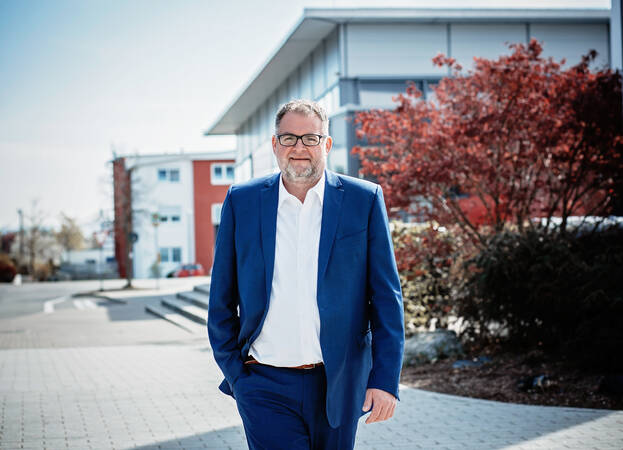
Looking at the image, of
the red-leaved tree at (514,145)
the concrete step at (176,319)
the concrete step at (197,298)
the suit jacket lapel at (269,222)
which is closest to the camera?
the suit jacket lapel at (269,222)

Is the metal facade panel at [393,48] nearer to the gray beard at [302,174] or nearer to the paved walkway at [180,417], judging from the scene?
the paved walkway at [180,417]

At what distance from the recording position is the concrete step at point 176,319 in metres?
17.0

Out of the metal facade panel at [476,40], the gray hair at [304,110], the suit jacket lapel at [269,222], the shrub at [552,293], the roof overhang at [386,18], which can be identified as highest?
the roof overhang at [386,18]

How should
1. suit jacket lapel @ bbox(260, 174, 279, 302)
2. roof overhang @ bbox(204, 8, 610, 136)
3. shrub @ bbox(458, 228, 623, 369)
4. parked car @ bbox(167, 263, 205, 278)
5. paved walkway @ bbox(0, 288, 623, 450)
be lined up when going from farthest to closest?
parked car @ bbox(167, 263, 205, 278) < roof overhang @ bbox(204, 8, 610, 136) < shrub @ bbox(458, 228, 623, 369) < paved walkway @ bbox(0, 288, 623, 450) < suit jacket lapel @ bbox(260, 174, 279, 302)

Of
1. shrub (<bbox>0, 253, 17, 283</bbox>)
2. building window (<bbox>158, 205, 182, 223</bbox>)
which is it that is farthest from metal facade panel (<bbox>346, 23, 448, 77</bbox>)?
shrub (<bbox>0, 253, 17, 283</bbox>)

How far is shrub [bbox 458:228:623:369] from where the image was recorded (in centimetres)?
828

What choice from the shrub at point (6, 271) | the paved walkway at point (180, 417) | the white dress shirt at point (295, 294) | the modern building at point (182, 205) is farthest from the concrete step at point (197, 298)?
the shrub at point (6, 271)

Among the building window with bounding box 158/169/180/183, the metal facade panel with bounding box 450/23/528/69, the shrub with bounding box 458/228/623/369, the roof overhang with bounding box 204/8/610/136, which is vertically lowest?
the shrub with bounding box 458/228/623/369

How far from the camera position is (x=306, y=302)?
10.0 ft

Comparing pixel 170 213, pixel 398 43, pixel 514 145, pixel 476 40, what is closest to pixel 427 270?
pixel 514 145

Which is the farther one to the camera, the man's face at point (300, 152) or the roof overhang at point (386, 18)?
the roof overhang at point (386, 18)

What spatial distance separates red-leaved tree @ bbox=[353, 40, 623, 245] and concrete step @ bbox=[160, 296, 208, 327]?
829cm

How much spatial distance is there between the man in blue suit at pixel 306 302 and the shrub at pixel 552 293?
579 cm

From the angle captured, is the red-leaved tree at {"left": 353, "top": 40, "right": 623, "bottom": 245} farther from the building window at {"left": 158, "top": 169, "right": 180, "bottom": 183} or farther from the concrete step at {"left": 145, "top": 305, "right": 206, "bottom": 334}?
the building window at {"left": 158, "top": 169, "right": 180, "bottom": 183}
